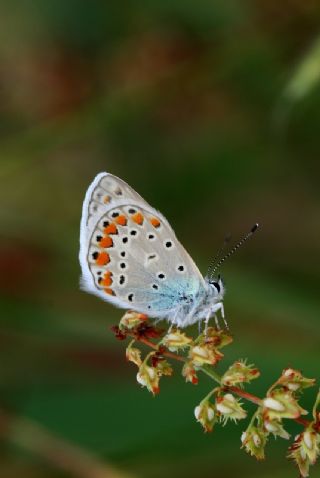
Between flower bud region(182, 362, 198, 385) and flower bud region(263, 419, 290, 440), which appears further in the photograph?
flower bud region(182, 362, 198, 385)

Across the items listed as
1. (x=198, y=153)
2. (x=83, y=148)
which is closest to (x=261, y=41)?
(x=198, y=153)

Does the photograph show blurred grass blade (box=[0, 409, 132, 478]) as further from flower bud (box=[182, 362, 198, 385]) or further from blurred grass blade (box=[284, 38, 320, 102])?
blurred grass blade (box=[284, 38, 320, 102])

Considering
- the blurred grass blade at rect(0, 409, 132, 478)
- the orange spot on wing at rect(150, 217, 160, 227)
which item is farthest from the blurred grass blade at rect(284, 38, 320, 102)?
the blurred grass blade at rect(0, 409, 132, 478)

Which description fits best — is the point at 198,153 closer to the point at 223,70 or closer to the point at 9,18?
the point at 223,70

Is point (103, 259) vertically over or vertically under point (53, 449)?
over

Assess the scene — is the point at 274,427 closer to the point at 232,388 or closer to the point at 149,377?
the point at 232,388

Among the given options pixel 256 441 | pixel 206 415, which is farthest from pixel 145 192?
pixel 256 441
